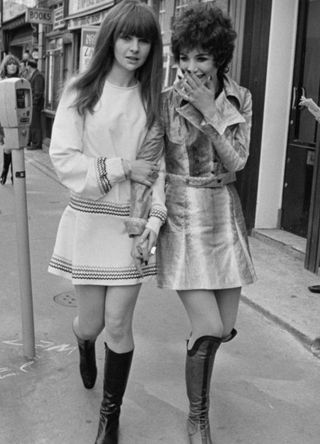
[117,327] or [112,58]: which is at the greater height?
[112,58]

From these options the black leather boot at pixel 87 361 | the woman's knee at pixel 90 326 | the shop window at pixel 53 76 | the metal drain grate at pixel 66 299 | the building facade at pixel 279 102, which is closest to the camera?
the woman's knee at pixel 90 326

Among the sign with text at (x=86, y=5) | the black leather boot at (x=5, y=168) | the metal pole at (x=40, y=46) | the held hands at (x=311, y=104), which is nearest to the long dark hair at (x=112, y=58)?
the held hands at (x=311, y=104)

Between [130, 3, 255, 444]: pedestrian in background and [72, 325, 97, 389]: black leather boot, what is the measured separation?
0.61 meters

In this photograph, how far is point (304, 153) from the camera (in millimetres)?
6422

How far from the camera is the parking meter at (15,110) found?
3.42 meters

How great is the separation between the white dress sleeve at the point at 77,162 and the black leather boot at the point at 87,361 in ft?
2.81

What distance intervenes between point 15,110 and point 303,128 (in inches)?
148

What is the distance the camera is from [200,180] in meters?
2.65

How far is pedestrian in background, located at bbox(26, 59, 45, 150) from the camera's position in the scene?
15477 mm

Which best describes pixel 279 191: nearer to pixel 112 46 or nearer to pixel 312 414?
pixel 312 414

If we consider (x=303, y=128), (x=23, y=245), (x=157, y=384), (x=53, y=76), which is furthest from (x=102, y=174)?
(x=53, y=76)

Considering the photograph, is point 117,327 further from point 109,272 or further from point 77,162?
point 77,162

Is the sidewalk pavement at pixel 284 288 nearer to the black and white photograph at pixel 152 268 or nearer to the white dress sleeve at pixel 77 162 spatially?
the black and white photograph at pixel 152 268

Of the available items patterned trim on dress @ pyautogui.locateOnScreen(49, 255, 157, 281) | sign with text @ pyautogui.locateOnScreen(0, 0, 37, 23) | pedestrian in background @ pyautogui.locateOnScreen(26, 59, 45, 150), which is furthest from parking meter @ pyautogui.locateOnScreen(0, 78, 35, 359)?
sign with text @ pyautogui.locateOnScreen(0, 0, 37, 23)
